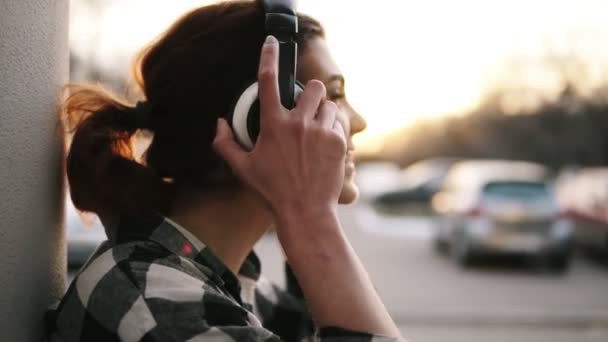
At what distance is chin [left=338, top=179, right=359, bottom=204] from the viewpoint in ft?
5.76

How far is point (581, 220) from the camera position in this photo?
12.4 metres

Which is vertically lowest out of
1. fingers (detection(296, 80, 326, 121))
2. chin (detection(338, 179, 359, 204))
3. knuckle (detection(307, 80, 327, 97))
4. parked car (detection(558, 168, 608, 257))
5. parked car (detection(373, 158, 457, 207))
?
parked car (detection(373, 158, 457, 207))

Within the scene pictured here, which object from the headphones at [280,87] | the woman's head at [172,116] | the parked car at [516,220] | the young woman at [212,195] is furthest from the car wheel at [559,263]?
the headphones at [280,87]

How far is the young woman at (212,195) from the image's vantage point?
3.98ft

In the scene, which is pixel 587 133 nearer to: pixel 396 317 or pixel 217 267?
pixel 396 317

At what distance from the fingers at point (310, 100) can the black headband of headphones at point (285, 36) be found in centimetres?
7

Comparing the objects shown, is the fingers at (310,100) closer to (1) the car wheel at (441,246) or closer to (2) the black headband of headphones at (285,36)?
(2) the black headband of headphones at (285,36)

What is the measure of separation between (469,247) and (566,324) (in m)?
3.96

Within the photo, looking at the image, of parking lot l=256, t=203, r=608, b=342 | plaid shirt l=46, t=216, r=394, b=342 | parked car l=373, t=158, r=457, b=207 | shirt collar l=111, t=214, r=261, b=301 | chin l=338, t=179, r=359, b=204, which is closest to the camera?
plaid shirt l=46, t=216, r=394, b=342

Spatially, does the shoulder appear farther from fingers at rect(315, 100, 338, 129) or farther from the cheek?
the cheek

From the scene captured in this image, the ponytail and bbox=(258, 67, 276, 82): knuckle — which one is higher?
bbox=(258, 67, 276, 82): knuckle

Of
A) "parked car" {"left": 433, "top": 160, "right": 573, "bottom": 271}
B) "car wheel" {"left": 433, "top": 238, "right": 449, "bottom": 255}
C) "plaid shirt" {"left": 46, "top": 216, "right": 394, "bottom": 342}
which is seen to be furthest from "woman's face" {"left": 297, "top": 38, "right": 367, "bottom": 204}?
"car wheel" {"left": 433, "top": 238, "right": 449, "bottom": 255}

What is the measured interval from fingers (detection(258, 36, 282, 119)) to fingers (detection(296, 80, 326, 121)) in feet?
0.13

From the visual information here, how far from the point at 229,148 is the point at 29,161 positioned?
390 millimetres
